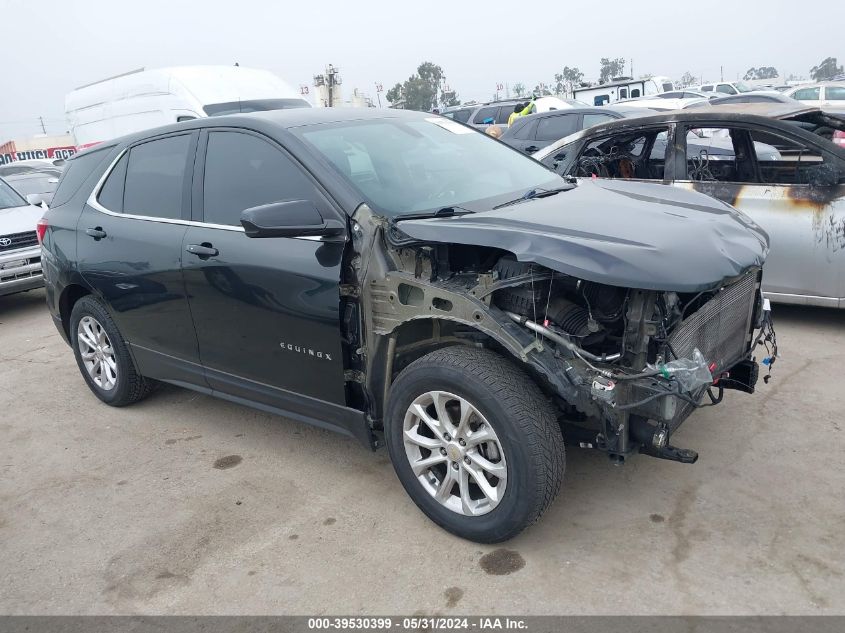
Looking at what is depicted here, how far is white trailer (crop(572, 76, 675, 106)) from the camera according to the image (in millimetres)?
28969

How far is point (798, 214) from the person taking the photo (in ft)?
17.6

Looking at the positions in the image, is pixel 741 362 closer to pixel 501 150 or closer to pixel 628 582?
pixel 628 582

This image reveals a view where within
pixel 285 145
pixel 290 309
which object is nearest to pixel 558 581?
pixel 290 309

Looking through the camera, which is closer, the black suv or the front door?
the black suv

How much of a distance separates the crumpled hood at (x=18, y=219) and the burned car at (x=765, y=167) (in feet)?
18.8

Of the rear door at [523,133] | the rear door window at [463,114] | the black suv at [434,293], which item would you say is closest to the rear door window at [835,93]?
the rear door window at [463,114]

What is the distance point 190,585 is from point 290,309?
1.29 meters

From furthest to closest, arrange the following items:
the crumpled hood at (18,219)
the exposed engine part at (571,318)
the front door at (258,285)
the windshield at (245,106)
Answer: the windshield at (245,106) < the crumpled hood at (18,219) < the front door at (258,285) < the exposed engine part at (571,318)

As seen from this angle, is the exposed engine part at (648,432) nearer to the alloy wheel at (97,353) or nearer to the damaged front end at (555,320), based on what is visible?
the damaged front end at (555,320)

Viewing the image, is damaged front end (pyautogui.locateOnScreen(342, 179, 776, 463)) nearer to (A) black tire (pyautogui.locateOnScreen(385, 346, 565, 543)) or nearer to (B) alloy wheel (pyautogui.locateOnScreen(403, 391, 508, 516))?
(A) black tire (pyautogui.locateOnScreen(385, 346, 565, 543))

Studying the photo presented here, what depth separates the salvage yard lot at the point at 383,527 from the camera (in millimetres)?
2820

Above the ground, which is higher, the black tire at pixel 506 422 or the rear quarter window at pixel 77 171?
the rear quarter window at pixel 77 171

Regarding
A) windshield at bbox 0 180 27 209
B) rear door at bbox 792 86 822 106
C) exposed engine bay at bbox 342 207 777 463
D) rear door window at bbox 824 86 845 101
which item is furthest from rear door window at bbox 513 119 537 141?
rear door window at bbox 824 86 845 101

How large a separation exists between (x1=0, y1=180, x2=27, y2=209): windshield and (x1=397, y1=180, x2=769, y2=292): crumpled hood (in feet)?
24.4
